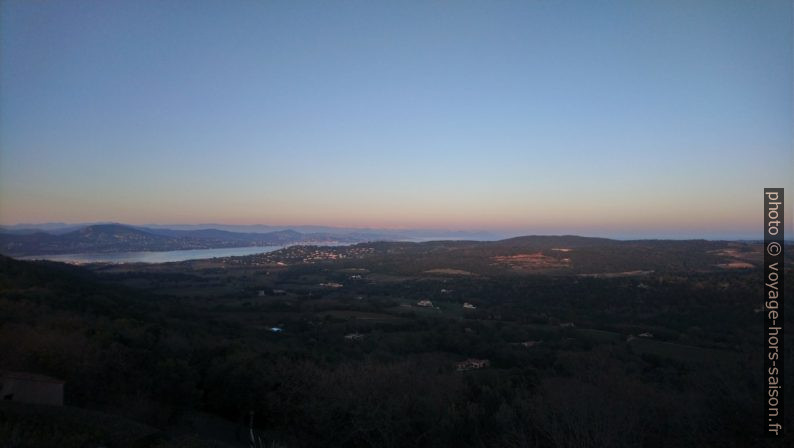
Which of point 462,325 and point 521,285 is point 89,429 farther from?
point 521,285

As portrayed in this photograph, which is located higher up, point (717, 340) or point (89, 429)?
point (89, 429)

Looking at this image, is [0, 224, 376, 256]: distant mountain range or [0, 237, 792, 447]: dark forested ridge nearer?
[0, 237, 792, 447]: dark forested ridge

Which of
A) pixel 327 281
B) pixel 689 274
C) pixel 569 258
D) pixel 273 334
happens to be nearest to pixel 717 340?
pixel 689 274

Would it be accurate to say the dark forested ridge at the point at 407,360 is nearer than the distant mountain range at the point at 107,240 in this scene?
Yes

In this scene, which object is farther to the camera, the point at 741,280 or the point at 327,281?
the point at 327,281

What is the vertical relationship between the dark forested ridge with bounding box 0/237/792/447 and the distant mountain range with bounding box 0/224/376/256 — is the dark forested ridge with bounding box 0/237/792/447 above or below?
below
